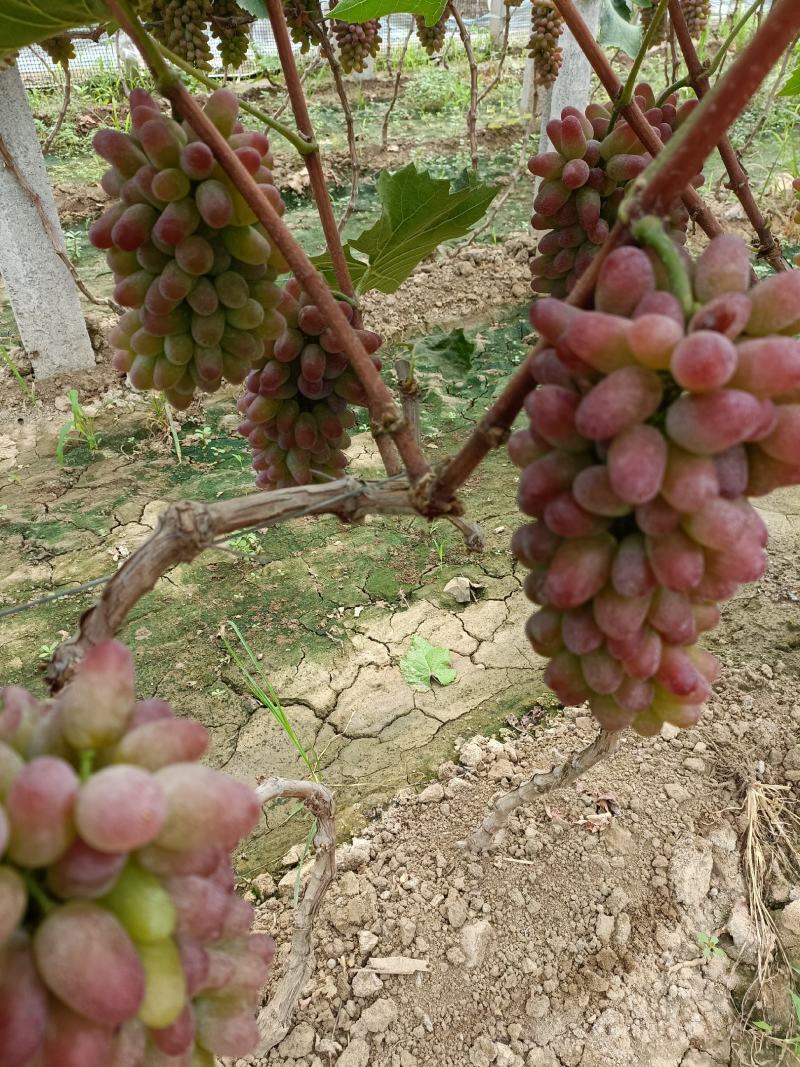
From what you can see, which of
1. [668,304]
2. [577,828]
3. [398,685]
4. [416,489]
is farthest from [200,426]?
[668,304]

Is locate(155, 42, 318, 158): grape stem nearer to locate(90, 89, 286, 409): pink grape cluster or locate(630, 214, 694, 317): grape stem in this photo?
locate(90, 89, 286, 409): pink grape cluster

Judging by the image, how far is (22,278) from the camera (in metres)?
3.44

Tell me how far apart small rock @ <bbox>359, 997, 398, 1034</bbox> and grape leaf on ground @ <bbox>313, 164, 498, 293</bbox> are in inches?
51.1

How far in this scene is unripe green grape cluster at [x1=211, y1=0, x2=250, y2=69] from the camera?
5.24 feet

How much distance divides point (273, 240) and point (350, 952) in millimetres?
1365

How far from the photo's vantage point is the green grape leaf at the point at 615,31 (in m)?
1.92

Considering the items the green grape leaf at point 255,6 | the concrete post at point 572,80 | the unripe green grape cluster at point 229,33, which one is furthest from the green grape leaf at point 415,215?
the concrete post at point 572,80

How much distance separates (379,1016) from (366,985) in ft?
0.20

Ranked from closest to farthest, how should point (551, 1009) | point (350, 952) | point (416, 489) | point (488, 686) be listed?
1. point (416, 489)
2. point (551, 1009)
3. point (350, 952)
4. point (488, 686)

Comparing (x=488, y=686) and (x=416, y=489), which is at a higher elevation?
(x=416, y=489)

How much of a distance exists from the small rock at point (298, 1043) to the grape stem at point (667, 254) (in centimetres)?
143

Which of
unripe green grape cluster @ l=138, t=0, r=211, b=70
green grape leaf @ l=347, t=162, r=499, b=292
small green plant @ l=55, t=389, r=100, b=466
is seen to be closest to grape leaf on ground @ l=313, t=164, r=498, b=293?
green grape leaf @ l=347, t=162, r=499, b=292

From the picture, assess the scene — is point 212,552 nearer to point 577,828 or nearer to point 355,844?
point 355,844

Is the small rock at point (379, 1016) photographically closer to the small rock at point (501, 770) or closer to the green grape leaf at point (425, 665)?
the small rock at point (501, 770)
